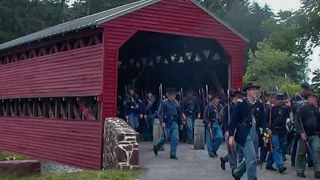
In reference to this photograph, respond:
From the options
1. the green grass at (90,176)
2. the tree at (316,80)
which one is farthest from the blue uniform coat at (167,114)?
the tree at (316,80)

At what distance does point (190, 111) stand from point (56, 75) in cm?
471

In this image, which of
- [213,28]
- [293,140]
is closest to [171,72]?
[213,28]

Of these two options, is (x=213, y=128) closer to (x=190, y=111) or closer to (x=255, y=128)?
(x=190, y=111)

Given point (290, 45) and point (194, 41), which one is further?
point (290, 45)

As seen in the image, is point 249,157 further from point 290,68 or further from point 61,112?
point 290,68

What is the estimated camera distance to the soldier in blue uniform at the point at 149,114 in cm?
1800

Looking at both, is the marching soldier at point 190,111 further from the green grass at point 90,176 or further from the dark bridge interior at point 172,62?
the green grass at point 90,176

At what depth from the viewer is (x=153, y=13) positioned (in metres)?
15.7

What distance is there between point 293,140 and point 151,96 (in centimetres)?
694

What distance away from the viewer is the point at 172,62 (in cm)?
2109

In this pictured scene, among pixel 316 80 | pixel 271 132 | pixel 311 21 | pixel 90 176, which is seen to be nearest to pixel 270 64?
pixel 311 21

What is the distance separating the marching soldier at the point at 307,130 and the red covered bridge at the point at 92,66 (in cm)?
587

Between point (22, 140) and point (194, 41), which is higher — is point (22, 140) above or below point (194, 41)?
below

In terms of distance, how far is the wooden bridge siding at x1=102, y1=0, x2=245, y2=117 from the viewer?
48.0 ft
